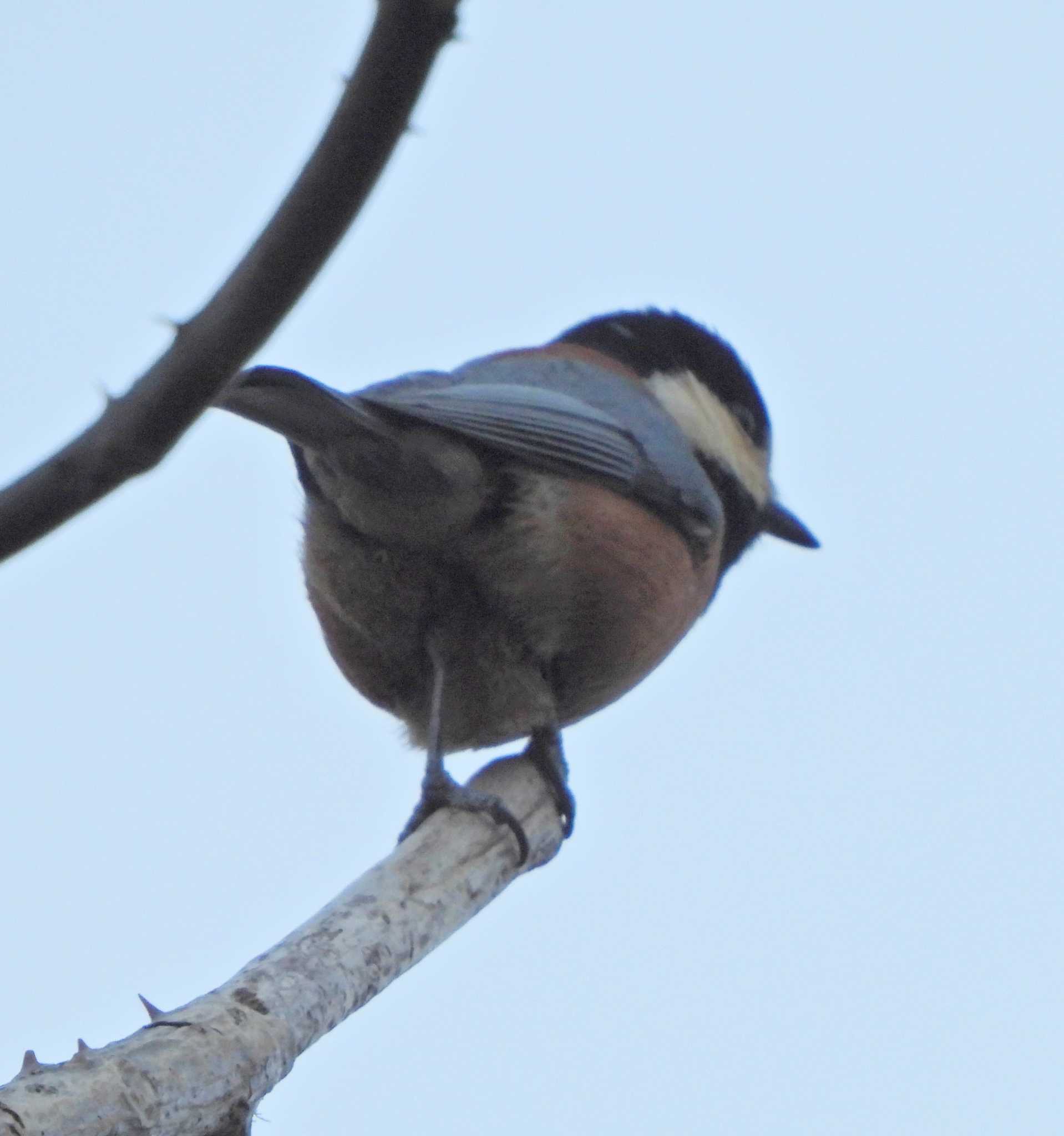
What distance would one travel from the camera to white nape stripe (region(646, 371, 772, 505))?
18.5ft

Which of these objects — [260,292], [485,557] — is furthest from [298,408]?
[260,292]

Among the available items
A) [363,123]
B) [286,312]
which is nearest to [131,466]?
[286,312]

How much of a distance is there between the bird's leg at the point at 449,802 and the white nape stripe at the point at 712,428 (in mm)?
1936

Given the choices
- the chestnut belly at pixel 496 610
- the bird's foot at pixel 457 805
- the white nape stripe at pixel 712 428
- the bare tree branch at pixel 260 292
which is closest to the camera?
the bare tree branch at pixel 260 292

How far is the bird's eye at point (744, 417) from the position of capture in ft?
19.6

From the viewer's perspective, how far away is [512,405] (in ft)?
14.7

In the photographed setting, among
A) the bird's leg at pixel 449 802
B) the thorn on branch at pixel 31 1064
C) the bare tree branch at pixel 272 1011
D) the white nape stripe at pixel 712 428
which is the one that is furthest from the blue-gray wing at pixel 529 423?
the thorn on branch at pixel 31 1064

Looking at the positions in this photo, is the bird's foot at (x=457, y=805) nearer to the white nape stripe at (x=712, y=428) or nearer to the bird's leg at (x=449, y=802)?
the bird's leg at (x=449, y=802)

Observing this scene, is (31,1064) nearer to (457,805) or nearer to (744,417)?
(457,805)

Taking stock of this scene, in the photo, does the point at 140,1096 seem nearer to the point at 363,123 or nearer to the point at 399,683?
the point at 363,123

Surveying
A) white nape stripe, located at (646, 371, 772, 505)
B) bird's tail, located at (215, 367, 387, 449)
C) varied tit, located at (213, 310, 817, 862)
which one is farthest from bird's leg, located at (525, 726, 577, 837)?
white nape stripe, located at (646, 371, 772, 505)

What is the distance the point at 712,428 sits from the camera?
5.76 metres

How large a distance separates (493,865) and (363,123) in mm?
2341

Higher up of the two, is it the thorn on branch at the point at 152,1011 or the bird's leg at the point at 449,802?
the bird's leg at the point at 449,802
